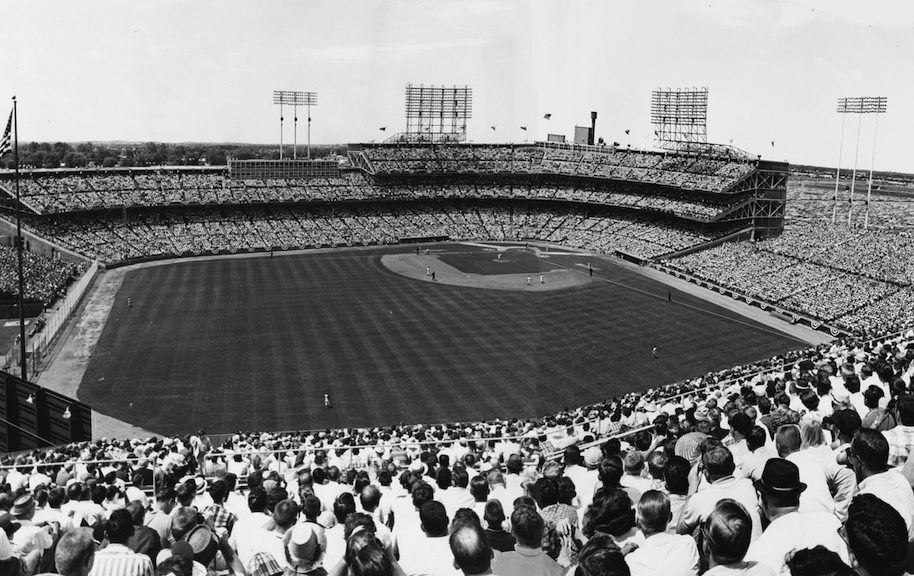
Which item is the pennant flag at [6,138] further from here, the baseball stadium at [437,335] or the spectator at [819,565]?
the spectator at [819,565]

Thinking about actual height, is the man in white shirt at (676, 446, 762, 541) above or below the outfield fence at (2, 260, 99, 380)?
above

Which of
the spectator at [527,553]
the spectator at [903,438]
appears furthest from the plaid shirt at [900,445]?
the spectator at [527,553]

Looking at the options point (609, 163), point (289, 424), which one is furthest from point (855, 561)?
point (609, 163)

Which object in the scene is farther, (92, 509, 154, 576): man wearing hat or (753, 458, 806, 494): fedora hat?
(753, 458, 806, 494): fedora hat

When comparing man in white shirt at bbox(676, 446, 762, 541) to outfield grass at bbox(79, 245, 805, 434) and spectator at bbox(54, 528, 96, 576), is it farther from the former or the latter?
outfield grass at bbox(79, 245, 805, 434)

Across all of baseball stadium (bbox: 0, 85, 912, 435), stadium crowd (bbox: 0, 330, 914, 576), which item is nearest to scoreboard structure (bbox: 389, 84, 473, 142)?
baseball stadium (bbox: 0, 85, 912, 435)

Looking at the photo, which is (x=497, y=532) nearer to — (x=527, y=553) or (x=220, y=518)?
(x=527, y=553)

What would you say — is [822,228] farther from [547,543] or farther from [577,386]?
[547,543]
